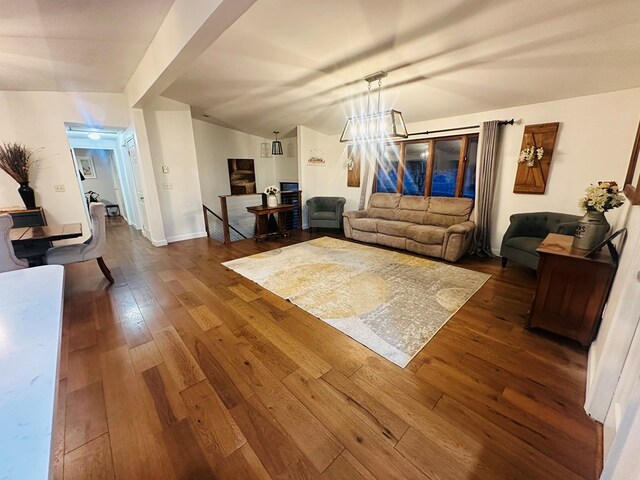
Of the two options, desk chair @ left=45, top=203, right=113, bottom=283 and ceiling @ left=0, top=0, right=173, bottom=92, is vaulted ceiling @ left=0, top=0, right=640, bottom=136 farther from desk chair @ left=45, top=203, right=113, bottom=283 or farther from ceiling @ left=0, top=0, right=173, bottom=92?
desk chair @ left=45, top=203, right=113, bottom=283

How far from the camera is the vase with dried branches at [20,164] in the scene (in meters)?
3.62

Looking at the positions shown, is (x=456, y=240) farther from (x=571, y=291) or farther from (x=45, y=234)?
(x=45, y=234)

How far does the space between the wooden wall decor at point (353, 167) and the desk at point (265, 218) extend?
1530 millimetres

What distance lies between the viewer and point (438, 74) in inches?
117

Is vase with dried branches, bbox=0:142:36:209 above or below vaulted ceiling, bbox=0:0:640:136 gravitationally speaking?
below

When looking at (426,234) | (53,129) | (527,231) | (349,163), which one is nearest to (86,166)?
(53,129)

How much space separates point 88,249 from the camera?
2938mm

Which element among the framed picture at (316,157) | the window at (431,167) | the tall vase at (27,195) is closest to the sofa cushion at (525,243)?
the window at (431,167)

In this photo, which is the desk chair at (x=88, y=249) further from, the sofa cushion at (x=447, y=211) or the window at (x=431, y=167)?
the sofa cushion at (x=447, y=211)

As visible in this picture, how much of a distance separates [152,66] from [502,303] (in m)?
4.64

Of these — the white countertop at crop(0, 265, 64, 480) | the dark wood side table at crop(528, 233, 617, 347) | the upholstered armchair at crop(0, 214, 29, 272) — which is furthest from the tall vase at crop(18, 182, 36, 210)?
the dark wood side table at crop(528, 233, 617, 347)

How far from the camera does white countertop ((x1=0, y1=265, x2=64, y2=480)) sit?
0.39 m

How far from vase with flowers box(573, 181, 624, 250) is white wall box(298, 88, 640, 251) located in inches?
35.2

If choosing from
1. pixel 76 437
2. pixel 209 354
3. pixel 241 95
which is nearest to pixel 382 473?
pixel 209 354
